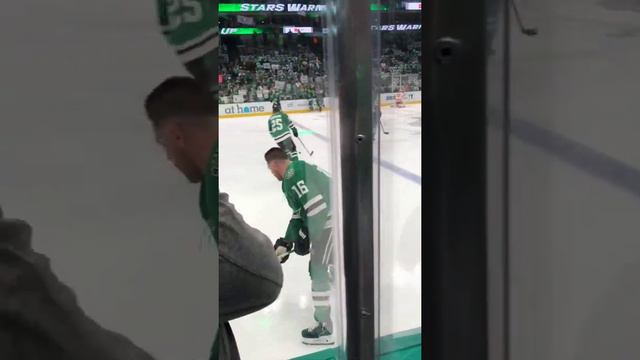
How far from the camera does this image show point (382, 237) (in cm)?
116

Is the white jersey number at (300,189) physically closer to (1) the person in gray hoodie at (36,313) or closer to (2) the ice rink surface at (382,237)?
(2) the ice rink surface at (382,237)

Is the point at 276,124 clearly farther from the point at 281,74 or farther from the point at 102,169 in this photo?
the point at 102,169

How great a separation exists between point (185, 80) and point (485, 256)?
0.34 m

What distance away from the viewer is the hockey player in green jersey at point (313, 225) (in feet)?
3.95

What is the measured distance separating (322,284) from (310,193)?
0.58 feet

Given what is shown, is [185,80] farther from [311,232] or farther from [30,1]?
[311,232]

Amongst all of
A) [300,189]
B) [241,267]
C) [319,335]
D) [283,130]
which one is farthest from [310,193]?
[241,267]

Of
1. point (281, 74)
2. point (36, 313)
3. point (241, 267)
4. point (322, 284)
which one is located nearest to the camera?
point (36, 313)

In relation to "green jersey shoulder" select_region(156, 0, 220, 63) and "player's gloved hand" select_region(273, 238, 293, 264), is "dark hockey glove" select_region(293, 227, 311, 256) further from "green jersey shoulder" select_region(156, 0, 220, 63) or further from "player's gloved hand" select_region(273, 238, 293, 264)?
"green jersey shoulder" select_region(156, 0, 220, 63)

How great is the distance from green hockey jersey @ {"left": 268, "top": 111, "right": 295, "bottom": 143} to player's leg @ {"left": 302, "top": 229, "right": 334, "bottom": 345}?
20 centimetres

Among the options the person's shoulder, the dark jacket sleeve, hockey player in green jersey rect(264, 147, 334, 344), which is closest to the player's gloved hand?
hockey player in green jersey rect(264, 147, 334, 344)

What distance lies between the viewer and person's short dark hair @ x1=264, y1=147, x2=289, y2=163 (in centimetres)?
126

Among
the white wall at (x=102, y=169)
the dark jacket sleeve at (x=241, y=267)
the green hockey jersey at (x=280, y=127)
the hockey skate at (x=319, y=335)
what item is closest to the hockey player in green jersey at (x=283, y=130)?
the green hockey jersey at (x=280, y=127)

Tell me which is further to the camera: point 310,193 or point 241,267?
point 310,193
